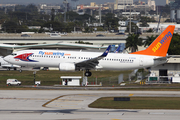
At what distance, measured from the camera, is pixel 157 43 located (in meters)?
66.8

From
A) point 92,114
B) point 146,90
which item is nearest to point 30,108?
point 92,114

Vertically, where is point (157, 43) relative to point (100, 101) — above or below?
above

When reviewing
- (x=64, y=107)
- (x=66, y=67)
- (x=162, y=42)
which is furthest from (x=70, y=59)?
(x=64, y=107)

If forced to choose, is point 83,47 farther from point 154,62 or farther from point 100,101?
point 100,101

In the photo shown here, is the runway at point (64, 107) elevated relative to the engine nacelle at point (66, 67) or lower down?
lower down

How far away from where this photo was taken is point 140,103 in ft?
142

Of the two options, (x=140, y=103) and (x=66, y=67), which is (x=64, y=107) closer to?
(x=140, y=103)

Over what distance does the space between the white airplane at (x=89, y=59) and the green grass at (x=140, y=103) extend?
17.8m

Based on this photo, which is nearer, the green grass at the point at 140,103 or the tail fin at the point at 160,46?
the green grass at the point at 140,103

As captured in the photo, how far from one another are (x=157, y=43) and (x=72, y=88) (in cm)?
1968

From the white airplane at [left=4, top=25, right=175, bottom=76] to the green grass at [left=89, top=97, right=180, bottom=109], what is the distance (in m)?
17.8

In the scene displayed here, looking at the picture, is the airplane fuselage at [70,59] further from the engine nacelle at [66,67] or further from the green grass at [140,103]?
the green grass at [140,103]

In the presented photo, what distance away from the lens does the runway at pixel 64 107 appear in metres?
35.4

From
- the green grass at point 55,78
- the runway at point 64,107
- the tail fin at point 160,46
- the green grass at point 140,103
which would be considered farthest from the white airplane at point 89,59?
the green grass at point 140,103
